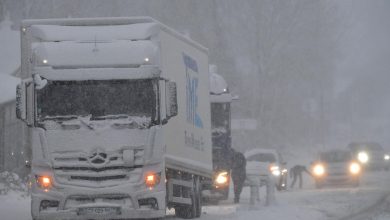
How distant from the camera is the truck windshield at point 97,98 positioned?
54.9ft

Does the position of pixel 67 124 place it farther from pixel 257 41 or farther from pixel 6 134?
pixel 257 41

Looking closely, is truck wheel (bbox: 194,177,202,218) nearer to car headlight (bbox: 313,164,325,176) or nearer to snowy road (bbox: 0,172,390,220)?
snowy road (bbox: 0,172,390,220)

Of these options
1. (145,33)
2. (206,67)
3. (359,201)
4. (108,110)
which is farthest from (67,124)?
(359,201)

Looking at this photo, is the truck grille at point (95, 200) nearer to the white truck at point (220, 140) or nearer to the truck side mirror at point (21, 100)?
the truck side mirror at point (21, 100)

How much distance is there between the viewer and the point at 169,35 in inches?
725

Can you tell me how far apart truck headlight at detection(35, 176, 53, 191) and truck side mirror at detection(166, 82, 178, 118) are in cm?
233

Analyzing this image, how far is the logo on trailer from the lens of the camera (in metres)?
19.8

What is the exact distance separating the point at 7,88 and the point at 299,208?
17209 millimetres

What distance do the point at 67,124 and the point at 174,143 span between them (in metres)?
2.59

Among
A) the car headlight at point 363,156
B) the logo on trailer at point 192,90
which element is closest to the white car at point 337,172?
the logo on trailer at point 192,90

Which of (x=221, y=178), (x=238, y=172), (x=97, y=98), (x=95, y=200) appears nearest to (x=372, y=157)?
(x=238, y=172)

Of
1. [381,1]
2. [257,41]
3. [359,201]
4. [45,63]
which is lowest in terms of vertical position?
[359,201]

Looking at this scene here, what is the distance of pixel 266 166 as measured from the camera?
34219 millimetres

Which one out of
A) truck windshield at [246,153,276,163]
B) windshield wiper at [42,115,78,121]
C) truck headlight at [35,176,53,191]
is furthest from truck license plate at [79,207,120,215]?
truck windshield at [246,153,276,163]
